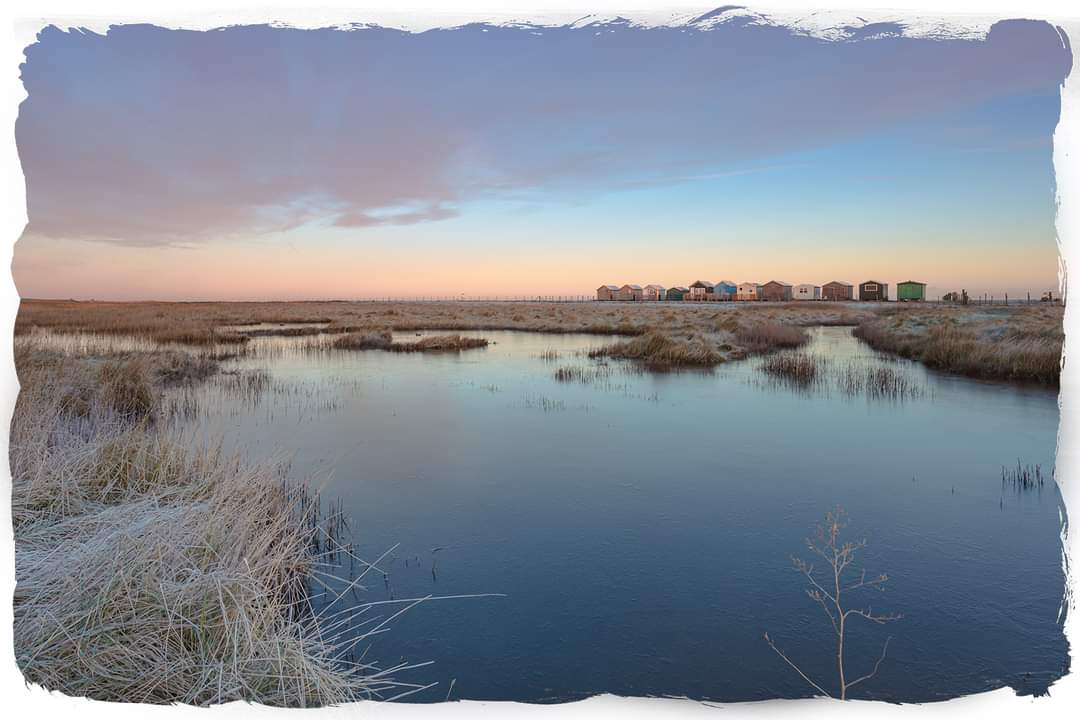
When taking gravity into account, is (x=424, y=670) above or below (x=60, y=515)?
below

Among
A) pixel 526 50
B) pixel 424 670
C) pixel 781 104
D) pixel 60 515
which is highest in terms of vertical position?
pixel 781 104

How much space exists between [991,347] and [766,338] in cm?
939

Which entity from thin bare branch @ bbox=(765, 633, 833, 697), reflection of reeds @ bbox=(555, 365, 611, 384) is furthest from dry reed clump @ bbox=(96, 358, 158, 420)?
thin bare branch @ bbox=(765, 633, 833, 697)

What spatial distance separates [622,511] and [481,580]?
1.91 m

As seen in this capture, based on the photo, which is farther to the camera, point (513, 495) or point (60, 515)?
point (513, 495)

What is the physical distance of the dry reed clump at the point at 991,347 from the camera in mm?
12159

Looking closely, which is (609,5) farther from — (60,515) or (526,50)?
(60,515)

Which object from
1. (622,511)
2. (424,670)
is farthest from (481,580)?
(622,511)

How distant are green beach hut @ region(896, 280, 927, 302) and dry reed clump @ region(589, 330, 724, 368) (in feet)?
24.3

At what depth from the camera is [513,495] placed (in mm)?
6355

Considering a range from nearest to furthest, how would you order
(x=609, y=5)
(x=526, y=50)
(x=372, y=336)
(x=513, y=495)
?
(x=609, y=5) < (x=526, y=50) < (x=513, y=495) < (x=372, y=336)

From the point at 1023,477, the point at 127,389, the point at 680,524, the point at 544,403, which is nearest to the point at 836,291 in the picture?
the point at 544,403

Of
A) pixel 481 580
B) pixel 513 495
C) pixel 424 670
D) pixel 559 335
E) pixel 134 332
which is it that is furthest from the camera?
pixel 559 335

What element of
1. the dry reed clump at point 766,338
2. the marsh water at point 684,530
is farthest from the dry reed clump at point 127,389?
the dry reed clump at point 766,338
